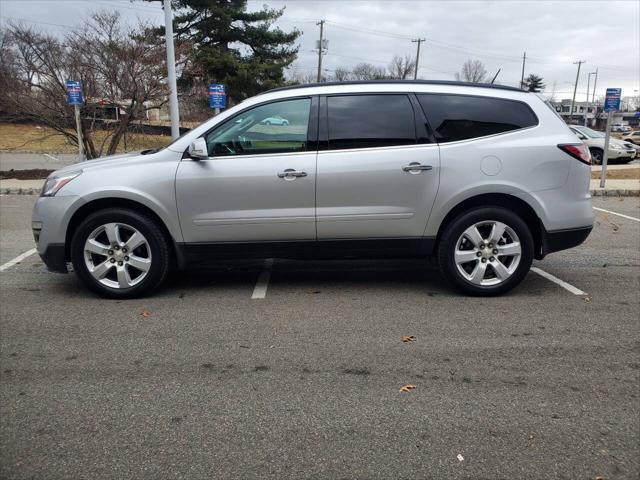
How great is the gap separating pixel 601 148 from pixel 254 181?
18764mm

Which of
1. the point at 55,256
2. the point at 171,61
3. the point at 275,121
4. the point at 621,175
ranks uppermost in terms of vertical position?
the point at 171,61

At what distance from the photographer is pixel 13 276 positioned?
559cm

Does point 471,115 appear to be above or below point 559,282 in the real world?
above

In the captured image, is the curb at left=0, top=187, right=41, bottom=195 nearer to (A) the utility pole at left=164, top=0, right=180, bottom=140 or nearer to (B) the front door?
(A) the utility pole at left=164, top=0, right=180, bottom=140

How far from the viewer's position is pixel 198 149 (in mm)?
4488

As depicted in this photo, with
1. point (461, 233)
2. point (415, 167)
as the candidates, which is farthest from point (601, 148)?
point (415, 167)

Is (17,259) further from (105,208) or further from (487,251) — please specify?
(487,251)

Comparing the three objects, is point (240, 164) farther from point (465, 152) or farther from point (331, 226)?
point (465, 152)

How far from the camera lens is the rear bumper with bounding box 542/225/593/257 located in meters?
4.71

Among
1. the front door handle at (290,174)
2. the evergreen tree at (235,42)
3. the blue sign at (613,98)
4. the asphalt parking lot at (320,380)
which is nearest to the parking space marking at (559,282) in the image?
the asphalt parking lot at (320,380)

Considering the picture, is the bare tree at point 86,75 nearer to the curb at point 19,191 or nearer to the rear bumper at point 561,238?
the curb at point 19,191

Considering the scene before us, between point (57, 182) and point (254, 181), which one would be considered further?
point (57, 182)

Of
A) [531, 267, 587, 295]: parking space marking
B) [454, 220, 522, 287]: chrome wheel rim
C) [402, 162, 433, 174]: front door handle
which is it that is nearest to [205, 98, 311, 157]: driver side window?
[402, 162, 433, 174]: front door handle

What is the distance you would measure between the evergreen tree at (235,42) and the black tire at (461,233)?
26.4m
